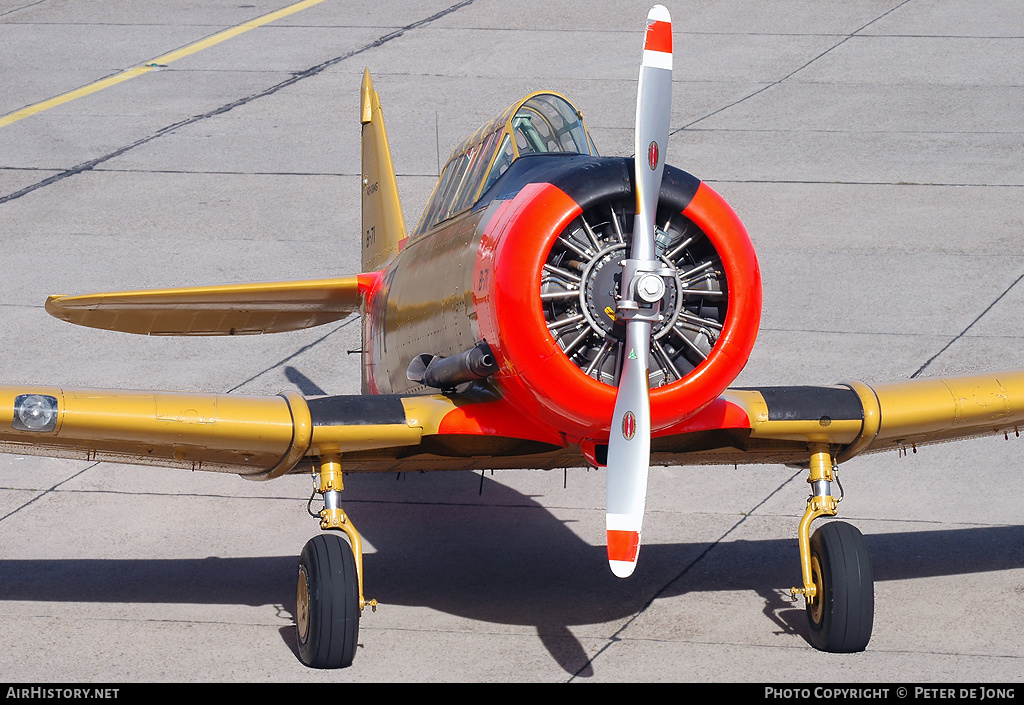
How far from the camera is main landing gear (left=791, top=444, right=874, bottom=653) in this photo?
702 centimetres

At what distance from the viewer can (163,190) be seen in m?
16.8

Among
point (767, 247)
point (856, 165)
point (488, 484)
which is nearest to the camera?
point (488, 484)

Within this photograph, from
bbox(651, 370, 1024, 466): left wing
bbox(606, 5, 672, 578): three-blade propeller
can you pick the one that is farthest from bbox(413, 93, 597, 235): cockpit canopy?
bbox(651, 370, 1024, 466): left wing

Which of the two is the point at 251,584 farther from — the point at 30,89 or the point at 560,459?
the point at 30,89

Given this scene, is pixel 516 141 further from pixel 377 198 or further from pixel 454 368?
pixel 377 198

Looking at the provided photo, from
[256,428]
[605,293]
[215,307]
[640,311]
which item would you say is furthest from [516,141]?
[215,307]

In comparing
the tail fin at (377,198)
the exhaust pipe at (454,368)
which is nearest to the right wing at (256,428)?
the exhaust pipe at (454,368)

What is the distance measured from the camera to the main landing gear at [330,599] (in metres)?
6.85

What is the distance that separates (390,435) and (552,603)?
152 centimetres

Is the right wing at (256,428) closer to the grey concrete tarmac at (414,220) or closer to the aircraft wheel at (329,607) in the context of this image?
the aircraft wheel at (329,607)

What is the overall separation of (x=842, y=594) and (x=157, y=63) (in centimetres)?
1730

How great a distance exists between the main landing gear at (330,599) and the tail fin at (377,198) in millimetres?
3346

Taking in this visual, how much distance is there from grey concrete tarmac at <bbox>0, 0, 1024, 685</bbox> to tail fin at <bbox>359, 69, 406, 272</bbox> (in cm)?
54
